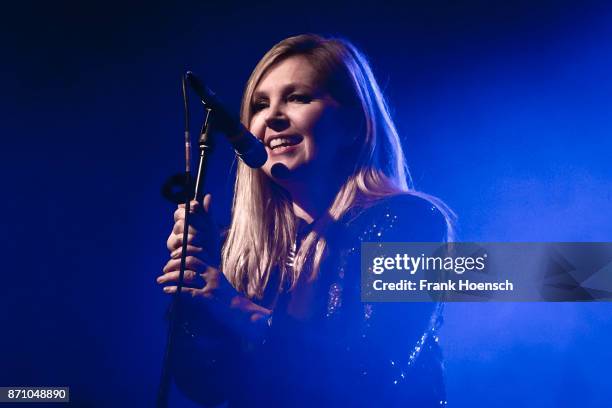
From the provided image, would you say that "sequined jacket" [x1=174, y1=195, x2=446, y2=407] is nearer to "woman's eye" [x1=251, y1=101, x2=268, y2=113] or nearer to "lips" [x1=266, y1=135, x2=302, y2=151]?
"lips" [x1=266, y1=135, x2=302, y2=151]

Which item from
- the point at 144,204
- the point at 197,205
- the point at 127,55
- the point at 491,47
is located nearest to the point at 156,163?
the point at 144,204

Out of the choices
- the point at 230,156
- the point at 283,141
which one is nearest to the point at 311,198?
the point at 283,141

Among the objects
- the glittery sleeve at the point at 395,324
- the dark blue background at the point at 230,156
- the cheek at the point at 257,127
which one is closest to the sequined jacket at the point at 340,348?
the glittery sleeve at the point at 395,324

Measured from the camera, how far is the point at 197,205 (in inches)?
69.9

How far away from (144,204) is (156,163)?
0.16 metres

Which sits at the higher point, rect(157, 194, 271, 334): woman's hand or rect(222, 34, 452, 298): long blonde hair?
rect(222, 34, 452, 298): long blonde hair

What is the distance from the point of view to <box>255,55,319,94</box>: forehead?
2303 mm

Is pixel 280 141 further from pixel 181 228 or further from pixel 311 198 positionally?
pixel 181 228

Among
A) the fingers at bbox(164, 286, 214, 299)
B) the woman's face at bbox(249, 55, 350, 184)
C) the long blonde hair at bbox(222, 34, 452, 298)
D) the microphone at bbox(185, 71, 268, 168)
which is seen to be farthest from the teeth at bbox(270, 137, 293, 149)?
the fingers at bbox(164, 286, 214, 299)

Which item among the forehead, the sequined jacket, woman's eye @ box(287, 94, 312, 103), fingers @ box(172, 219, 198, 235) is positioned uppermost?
the forehead

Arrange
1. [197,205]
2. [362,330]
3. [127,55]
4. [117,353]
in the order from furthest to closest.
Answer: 1. [127,55]
2. [117,353]
3. [362,330]
4. [197,205]

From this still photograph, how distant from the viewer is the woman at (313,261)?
214 centimetres

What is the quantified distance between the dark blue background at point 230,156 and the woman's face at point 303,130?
19 cm

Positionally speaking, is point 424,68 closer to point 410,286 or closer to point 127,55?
point 410,286
